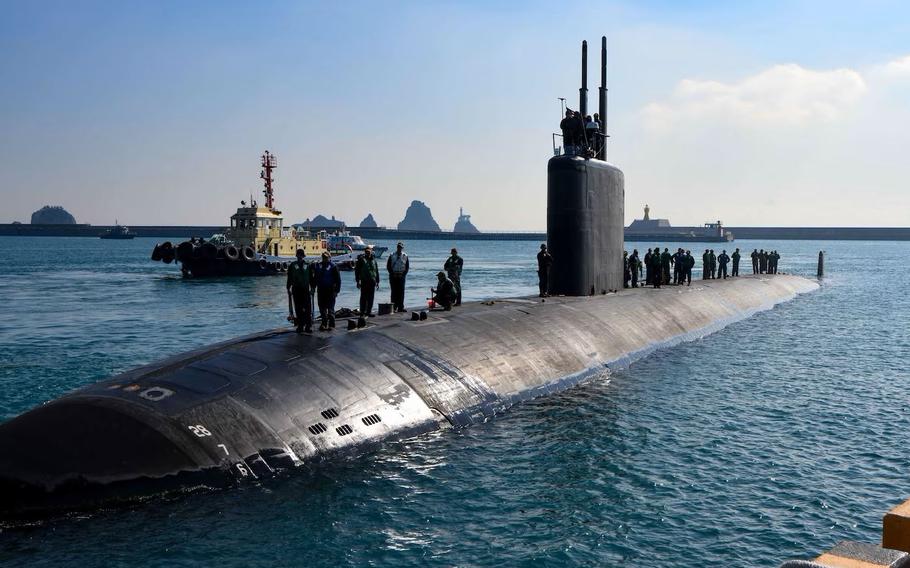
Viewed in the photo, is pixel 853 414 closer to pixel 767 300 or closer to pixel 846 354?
pixel 846 354

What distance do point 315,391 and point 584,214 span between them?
40.4 ft

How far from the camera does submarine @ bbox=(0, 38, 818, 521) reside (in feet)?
32.2

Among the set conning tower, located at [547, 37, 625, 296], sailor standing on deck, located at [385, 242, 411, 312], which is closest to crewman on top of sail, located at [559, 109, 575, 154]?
conning tower, located at [547, 37, 625, 296]

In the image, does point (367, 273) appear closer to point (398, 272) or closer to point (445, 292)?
point (398, 272)

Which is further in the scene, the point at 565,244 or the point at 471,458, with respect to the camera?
the point at 565,244

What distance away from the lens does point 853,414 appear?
16547 millimetres

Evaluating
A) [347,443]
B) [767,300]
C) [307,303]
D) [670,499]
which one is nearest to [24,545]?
[347,443]

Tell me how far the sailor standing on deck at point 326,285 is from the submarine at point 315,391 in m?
0.82

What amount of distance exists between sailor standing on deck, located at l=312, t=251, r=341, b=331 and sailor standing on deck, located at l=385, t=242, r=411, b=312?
6.04ft

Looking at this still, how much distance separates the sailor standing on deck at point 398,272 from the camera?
17641 mm

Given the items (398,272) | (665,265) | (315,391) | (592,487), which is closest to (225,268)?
(665,265)

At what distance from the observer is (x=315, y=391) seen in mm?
12422

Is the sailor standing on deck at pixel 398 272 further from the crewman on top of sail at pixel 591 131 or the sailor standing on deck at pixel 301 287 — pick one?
the crewman on top of sail at pixel 591 131

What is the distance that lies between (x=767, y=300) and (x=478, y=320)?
83.6 feet
